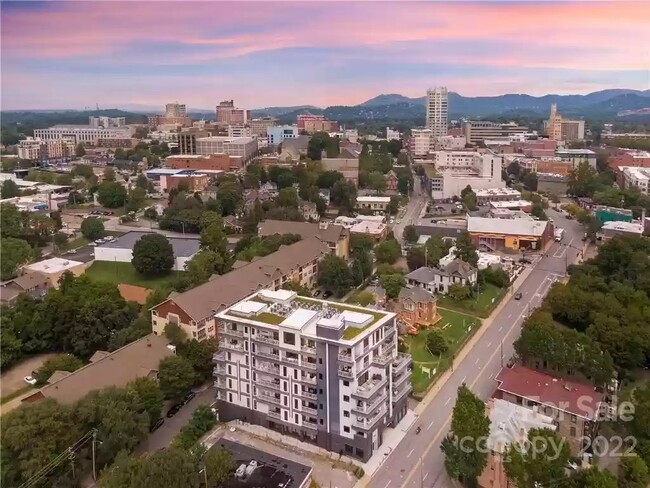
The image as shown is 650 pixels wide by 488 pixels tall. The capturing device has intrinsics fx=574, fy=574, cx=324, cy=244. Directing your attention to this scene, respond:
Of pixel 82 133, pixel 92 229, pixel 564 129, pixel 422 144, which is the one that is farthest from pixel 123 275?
pixel 564 129

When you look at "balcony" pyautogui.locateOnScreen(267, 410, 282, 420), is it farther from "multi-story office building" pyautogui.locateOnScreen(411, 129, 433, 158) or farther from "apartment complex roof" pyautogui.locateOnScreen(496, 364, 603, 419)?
"multi-story office building" pyautogui.locateOnScreen(411, 129, 433, 158)

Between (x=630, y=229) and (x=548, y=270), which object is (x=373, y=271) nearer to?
(x=548, y=270)

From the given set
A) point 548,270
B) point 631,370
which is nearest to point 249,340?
point 631,370

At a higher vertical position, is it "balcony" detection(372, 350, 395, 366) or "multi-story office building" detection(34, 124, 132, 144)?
"multi-story office building" detection(34, 124, 132, 144)

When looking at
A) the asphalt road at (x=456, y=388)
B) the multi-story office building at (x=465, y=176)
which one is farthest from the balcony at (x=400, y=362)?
the multi-story office building at (x=465, y=176)

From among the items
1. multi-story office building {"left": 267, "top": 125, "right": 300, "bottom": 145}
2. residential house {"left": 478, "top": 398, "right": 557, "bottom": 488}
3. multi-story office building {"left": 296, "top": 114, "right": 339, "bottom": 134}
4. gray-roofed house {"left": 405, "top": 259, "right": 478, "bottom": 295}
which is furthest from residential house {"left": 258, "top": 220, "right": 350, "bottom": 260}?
multi-story office building {"left": 296, "top": 114, "right": 339, "bottom": 134}

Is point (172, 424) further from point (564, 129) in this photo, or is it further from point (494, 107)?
point (494, 107)
